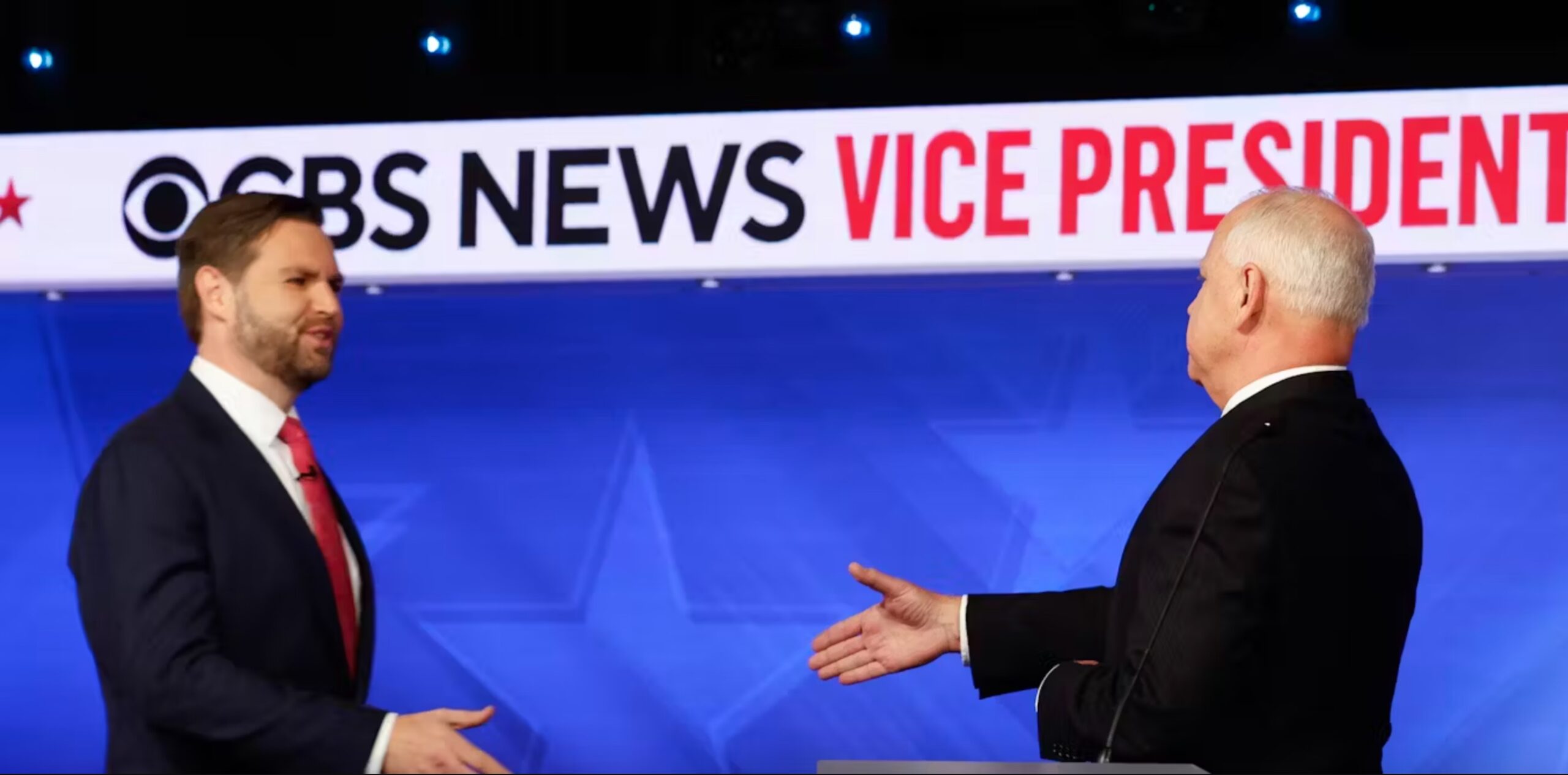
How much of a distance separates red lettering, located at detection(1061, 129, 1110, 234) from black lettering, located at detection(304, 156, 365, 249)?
5.17 ft

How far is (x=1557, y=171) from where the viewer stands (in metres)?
3.95

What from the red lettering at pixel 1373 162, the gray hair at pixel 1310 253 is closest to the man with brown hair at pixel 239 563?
the gray hair at pixel 1310 253

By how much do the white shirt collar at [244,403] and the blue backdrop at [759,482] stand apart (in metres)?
1.98

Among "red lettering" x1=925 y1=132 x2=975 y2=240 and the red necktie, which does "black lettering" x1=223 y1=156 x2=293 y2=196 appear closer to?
"red lettering" x1=925 y1=132 x2=975 y2=240

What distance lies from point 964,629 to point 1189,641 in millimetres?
608

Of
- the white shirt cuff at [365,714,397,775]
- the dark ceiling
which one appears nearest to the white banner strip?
the dark ceiling

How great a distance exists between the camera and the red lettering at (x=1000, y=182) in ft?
13.6

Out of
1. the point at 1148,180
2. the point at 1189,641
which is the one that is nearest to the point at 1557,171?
the point at 1148,180

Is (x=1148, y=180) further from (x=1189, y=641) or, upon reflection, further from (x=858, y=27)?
(x=1189, y=641)

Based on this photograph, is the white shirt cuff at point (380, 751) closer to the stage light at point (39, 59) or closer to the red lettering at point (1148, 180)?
the red lettering at point (1148, 180)

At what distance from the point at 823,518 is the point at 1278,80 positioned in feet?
4.78

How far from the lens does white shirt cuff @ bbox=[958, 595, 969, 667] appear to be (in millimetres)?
2713

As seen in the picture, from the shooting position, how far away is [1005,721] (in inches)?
170

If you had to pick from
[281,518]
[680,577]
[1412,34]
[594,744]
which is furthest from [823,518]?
[281,518]
